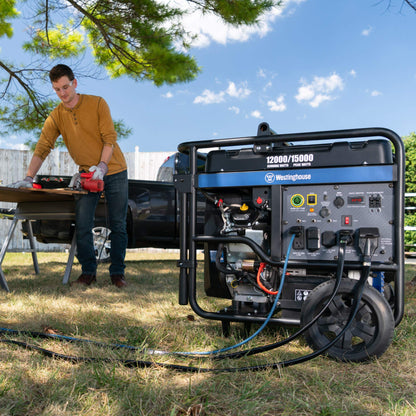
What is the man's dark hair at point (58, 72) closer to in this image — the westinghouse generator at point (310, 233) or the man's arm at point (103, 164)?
the man's arm at point (103, 164)

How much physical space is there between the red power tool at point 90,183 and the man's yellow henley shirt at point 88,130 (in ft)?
0.97

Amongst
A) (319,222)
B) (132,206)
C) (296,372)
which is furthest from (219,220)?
(132,206)

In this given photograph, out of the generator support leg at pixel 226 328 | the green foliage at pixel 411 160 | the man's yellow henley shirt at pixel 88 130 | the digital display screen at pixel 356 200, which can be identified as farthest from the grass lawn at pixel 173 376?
the green foliage at pixel 411 160

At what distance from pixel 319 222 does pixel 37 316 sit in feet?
5.80

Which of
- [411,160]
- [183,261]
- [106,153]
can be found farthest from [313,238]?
[411,160]

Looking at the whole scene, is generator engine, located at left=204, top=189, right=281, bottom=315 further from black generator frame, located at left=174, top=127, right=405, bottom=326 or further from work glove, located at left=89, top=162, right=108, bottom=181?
work glove, located at left=89, top=162, right=108, bottom=181

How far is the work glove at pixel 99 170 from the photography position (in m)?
3.54

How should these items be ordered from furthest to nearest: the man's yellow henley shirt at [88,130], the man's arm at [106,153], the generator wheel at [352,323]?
the man's yellow henley shirt at [88,130], the man's arm at [106,153], the generator wheel at [352,323]

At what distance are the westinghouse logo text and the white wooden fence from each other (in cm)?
922

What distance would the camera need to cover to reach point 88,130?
3.81 m

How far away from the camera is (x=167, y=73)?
6227mm

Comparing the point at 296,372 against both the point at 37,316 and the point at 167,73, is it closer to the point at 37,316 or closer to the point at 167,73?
the point at 37,316

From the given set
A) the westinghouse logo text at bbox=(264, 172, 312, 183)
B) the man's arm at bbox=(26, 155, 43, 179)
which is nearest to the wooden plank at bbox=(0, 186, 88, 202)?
the man's arm at bbox=(26, 155, 43, 179)

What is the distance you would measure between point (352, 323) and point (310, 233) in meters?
0.43
